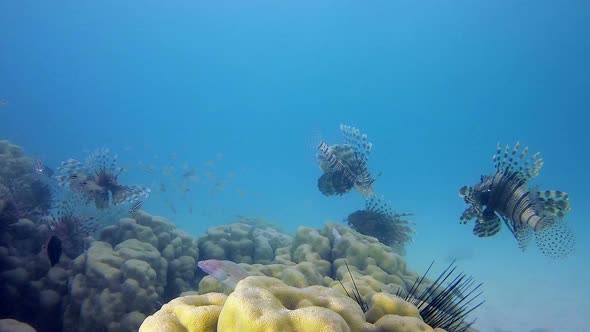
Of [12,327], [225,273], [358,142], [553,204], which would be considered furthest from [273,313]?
[358,142]

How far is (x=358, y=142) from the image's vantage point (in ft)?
21.8

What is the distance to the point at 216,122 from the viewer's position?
136 meters

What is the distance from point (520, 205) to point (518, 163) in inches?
21.5

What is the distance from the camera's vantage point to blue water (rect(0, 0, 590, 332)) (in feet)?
252

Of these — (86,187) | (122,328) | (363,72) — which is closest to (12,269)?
(86,187)

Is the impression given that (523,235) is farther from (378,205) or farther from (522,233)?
(378,205)

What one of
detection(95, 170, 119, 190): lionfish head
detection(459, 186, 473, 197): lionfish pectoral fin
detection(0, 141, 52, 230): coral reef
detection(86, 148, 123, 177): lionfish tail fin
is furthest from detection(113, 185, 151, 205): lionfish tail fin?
detection(459, 186, 473, 197): lionfish pectoral fin

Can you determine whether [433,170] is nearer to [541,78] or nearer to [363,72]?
[541,78]

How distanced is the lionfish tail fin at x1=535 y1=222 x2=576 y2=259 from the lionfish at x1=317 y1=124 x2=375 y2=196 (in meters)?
2.54

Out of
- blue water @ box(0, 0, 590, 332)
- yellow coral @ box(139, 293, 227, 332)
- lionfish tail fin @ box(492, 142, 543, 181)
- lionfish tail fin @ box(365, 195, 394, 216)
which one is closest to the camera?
yellow coral @ box(139, 293, 227, 332)

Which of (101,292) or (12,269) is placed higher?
(12,269)

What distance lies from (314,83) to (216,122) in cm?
3781

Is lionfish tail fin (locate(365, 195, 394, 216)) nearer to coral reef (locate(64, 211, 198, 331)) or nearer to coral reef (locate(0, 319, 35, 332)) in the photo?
coral reef (locate(64, 211, 198, 331))

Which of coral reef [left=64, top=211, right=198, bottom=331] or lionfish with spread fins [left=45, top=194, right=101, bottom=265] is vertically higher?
lionfish with spread fins [left=45, top=194, right=101, bottom=265]
